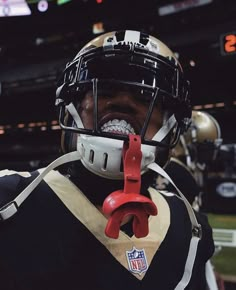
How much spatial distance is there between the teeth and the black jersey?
5.2 inches

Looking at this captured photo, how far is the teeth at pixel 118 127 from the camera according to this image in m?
0.71

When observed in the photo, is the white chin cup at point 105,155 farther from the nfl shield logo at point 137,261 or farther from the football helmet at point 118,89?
the nfl shield logo at point 137,261

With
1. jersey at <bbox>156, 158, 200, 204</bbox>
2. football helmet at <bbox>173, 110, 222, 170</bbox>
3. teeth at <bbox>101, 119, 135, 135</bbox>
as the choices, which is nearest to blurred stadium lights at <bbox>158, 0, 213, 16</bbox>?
football helmet at <bbox>173, 110, 222, 170</bbox>

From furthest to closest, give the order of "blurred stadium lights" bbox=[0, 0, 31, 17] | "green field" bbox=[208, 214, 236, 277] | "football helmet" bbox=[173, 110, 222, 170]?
"blurred stadium lights" bbox=[0, 0, 31, 17]
"green field" bbox=[208, 214, 236, 277]
"football helmet" bbox=[173, 110, 222, 170]

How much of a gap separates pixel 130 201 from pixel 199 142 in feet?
6.84

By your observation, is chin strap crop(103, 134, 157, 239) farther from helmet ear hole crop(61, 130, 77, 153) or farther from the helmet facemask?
helmet ear hole crop(61, 130, 77, 153)

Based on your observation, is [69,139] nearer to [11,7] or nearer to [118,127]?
[118,127]

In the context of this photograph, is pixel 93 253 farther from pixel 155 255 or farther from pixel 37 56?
pixel 37 56

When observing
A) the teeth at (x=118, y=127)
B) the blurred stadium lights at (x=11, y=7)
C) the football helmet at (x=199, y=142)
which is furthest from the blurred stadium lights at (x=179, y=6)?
the teeth at (x=118, y=127)

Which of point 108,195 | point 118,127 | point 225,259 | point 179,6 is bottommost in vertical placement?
point 225,259

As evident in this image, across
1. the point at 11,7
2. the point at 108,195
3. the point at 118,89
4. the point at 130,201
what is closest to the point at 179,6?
the point at 11,7

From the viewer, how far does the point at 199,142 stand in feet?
8.59

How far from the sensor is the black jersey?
0.63m

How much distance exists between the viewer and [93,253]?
0.68 m
